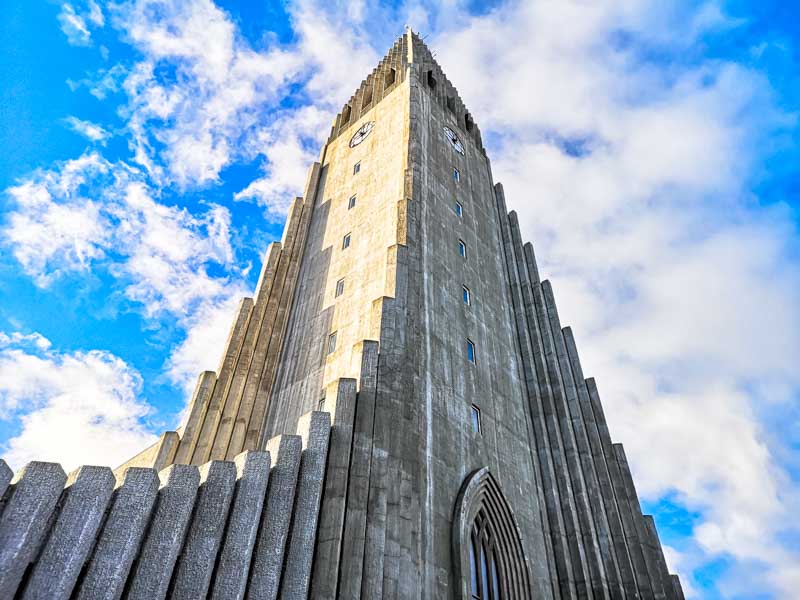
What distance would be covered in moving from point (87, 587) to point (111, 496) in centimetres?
188

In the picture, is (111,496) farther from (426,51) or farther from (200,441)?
(426,51)

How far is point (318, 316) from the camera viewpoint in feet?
88.6

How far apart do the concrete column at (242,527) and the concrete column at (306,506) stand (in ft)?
3.25

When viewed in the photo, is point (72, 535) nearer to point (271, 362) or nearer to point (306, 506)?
point (306, 506)

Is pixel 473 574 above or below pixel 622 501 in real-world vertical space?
below

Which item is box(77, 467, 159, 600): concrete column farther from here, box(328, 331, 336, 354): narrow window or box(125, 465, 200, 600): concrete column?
box(328, 331, 336, 354): narrow window

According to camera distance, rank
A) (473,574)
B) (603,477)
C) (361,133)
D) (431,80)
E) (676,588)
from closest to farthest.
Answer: (473,574) → (676,588) → (603,477) → (361,133) → (431,80)

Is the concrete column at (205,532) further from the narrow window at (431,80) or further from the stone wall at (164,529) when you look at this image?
the narrow window at (431,80)

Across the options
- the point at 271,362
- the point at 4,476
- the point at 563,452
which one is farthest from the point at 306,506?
the point at 563,452

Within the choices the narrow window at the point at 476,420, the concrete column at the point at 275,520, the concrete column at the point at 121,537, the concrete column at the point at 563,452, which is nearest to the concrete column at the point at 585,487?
the concrete column at the point at 563,452

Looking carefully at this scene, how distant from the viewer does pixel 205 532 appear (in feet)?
43.2

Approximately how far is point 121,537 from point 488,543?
12638mm

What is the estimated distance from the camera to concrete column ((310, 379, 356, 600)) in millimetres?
13898

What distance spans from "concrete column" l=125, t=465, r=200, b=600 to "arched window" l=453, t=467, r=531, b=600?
8552 millimetres
